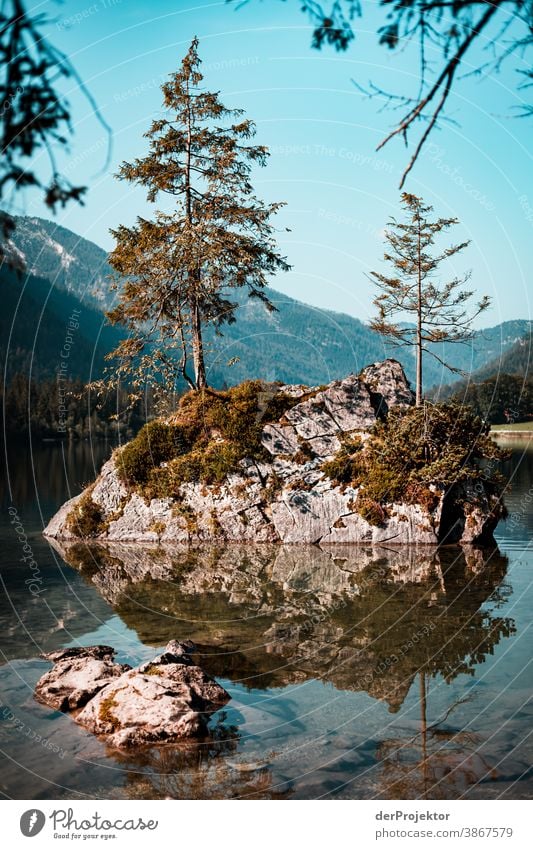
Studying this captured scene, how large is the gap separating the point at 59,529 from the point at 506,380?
8030 cm

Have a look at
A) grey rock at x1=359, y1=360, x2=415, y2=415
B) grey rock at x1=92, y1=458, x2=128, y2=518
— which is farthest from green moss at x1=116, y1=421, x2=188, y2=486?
grey rock at x1=359, y1=360, x2=415, y2=415

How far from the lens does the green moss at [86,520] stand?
23.1m

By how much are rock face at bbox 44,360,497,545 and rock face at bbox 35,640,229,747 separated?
426 inches

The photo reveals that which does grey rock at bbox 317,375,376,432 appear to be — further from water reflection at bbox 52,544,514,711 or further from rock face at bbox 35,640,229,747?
rock face at bbox 35,640,229,747

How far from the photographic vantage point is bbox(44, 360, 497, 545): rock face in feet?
70.3

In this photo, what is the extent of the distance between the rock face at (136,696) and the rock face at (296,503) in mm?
10829

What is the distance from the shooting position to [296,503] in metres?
22.1

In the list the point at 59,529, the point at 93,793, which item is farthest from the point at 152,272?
the point at 93,793

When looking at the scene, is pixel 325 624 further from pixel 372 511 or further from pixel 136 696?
pixel 372 511

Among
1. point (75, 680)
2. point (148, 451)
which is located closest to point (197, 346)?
point (148, 451)

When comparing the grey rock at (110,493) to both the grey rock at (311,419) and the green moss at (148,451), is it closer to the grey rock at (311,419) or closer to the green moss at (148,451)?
the green moss at (148,451)

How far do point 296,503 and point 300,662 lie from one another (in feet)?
35.3

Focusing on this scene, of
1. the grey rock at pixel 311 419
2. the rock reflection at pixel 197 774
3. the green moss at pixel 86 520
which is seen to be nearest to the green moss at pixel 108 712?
the rock reflection at pixel 197 774

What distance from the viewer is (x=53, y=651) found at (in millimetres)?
12125
